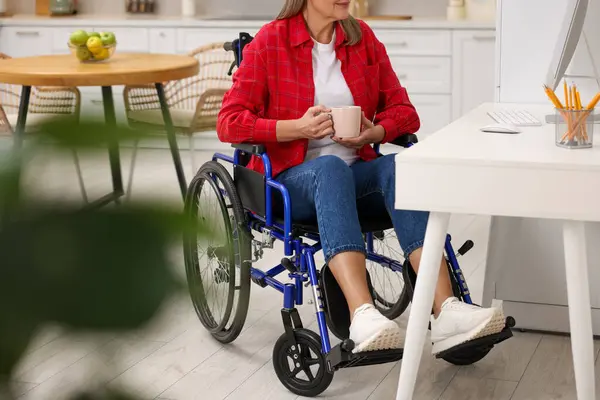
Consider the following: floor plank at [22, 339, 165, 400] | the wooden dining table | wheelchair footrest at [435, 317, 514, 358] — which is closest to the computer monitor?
wheelchair footrest at [435, 317, 514, 358]

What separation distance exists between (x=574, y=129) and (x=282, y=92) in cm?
75

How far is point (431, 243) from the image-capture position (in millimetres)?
1917

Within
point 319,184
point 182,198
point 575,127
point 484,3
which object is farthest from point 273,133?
point 484,3

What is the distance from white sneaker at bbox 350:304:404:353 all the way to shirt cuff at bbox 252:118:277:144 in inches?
19.8

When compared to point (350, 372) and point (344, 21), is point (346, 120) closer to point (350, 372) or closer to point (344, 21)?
point (344, 21)

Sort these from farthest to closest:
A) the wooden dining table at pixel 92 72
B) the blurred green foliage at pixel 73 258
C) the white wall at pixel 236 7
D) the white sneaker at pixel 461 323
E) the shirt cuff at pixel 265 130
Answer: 1. the white wall at pixel 236 7
2. the wooden dining table at pixel 92 72
3. the shirt cuff at pixel 265 130
4. the white sneaker at pixel 461 323
5. the blurred green foliage at pixel 73 258

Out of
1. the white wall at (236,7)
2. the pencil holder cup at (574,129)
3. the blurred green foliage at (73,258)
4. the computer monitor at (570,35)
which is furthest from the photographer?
the white wall at (236,7)

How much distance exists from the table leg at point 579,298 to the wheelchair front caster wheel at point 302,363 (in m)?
0.52

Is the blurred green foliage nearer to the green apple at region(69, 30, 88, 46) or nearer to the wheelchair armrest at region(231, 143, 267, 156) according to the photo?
the wheelchair armrest at region(231, 143, 267, 156)

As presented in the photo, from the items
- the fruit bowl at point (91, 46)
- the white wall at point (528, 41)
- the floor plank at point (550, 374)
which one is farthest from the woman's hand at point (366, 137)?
the fruit bowl at point (91, 46)

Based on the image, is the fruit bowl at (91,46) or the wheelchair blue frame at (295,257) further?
the fruit bowl at (91,46)

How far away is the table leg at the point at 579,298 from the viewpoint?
72.9 inches

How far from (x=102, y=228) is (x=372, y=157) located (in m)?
2.22

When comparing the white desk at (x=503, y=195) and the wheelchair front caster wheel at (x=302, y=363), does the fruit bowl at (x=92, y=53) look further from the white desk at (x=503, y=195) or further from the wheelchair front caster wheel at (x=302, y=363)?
the white desk at (x=503, y=195)
